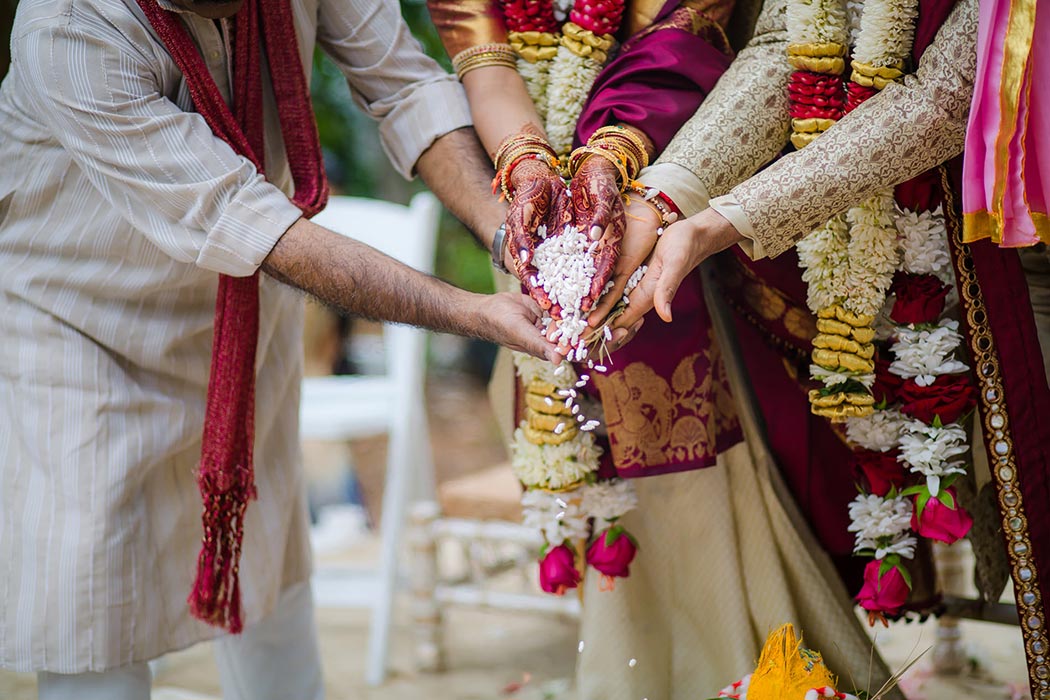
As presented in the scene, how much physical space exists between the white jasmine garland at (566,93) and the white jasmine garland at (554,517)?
66 centimetres

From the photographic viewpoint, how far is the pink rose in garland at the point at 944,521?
5.70 feet

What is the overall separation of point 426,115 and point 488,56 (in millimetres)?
165

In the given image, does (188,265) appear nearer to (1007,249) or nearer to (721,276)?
(721,276)

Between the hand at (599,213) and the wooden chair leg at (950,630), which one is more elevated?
the hand at (599,213)

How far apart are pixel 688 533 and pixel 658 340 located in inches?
16.3

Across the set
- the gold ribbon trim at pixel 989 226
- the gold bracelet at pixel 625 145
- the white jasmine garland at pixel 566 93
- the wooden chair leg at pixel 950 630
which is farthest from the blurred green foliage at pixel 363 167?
the gold ribbon trim at pixel 989 226

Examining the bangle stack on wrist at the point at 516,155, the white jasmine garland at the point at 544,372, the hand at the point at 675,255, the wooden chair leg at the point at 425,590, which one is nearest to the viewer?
the hand at the point at 675,255

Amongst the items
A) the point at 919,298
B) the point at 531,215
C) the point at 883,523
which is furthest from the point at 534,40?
the point at 883,523

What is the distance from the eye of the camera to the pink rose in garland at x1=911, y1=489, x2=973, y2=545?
174 centimetres

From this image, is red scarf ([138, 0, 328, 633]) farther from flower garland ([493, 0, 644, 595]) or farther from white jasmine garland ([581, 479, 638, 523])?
white jasmine garland ([581, 479, 638, 523])

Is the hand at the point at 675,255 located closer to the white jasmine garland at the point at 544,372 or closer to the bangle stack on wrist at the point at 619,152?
the bangle stack on wrist at the point at 619,152

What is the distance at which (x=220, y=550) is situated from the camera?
187cm

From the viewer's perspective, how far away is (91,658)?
5.73 ft

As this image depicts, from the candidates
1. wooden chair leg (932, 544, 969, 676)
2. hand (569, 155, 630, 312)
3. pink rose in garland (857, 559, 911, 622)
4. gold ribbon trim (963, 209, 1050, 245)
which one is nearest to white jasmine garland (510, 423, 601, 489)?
hand (569, 155, 630, 312)
